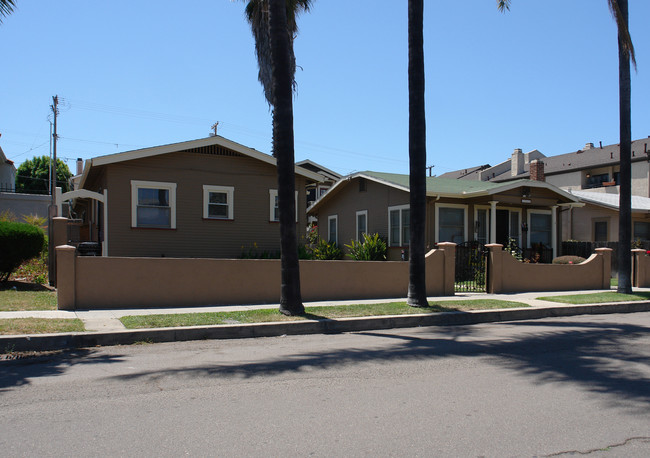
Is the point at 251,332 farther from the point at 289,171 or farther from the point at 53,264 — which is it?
the point at 53,264

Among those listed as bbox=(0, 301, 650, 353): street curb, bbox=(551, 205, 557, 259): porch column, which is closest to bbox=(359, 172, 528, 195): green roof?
bbox=(551, 205, 557, 259): porch column

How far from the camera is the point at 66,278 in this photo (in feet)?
35.2

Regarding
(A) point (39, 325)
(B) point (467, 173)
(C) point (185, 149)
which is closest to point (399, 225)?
(C) point (185, 149)

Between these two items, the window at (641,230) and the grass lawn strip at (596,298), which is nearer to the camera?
the grass lawn strip at (596,298)

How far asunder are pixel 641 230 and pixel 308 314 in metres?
22.7

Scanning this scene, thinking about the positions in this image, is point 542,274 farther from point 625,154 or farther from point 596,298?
point 625,154

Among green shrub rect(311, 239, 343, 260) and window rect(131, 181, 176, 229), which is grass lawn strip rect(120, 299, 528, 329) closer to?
window rect(131, 181, 176, 229)

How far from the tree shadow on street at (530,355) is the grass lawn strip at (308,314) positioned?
1.15 m

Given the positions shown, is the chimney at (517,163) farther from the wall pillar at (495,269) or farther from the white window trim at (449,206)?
the wall pillar at (495,269)

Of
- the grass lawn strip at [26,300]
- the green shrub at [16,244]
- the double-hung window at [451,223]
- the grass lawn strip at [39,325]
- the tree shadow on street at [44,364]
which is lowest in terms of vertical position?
the tree shadow on street at [44,364]

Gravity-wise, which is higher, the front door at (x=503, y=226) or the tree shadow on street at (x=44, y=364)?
the front door at (x=503, y=226)

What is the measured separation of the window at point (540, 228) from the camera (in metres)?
22.0

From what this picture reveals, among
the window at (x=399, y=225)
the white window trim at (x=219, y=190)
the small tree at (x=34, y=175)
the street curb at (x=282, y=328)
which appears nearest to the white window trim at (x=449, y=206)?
the window at (x=399, y=225)

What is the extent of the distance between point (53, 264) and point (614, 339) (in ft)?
42.9
